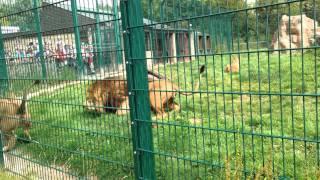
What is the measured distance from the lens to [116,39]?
392cm

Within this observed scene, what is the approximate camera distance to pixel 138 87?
3.67m

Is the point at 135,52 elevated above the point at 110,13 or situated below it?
below

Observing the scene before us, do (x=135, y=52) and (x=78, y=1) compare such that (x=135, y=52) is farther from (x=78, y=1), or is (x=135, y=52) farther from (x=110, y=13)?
(x=78, y=1)

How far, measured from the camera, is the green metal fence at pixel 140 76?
287cm

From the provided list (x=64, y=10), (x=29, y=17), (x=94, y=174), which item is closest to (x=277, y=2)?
(x=64, y=10)

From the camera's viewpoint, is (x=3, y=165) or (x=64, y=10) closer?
(x=64, y=10)

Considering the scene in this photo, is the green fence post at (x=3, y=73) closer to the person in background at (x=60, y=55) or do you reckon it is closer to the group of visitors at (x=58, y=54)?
the group of visitors at (x=58, y=54)

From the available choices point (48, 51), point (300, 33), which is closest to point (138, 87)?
point (300, 33)

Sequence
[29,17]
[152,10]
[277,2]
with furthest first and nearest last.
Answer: [29,17] → [152,10] → [277,2]

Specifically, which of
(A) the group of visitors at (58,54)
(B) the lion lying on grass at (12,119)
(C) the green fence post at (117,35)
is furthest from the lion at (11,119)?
(C) the green fence post at (117,35)

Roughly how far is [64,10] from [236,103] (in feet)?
15.6

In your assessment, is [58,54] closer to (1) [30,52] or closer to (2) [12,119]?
(1) [30,52]

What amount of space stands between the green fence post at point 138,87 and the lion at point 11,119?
8.05 feet

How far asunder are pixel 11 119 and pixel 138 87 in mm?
3168
